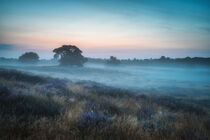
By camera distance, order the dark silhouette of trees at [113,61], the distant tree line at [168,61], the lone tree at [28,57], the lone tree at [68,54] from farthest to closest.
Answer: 1. the distant tree line at [168,61]
2. the dark silhouette of trees at [113,61]
3. the lone tree at [28,57]
4. the lone tree at [68,54]

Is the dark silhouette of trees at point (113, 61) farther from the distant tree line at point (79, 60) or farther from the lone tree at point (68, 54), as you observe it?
the lone tree at point (68, 54)

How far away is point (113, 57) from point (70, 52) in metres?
27.8

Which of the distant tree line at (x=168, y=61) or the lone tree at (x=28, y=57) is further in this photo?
the distant tree line at (x=168, y=61)

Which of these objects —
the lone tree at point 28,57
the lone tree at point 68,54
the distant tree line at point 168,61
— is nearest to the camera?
the lone tree at point 68,54

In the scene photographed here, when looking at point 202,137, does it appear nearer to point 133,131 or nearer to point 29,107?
point 133,131

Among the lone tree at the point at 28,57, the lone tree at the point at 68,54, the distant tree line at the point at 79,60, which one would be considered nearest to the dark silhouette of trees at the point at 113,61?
the distant tree line at the point at 79,60

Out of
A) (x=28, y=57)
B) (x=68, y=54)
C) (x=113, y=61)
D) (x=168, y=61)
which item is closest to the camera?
(x=68, y=54)

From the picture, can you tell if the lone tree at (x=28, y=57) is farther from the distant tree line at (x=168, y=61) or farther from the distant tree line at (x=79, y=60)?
the distant tree line at (x=168, y=61)

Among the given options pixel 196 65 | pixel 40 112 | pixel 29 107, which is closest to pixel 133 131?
pixel 40 112

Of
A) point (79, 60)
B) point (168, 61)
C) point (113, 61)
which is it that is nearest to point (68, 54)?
point (79, 60)

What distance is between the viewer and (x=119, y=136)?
125 inches

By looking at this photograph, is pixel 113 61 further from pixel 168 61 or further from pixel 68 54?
pixel 168 61

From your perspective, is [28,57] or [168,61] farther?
[168,61]

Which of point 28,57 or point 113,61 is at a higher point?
point 28,57
